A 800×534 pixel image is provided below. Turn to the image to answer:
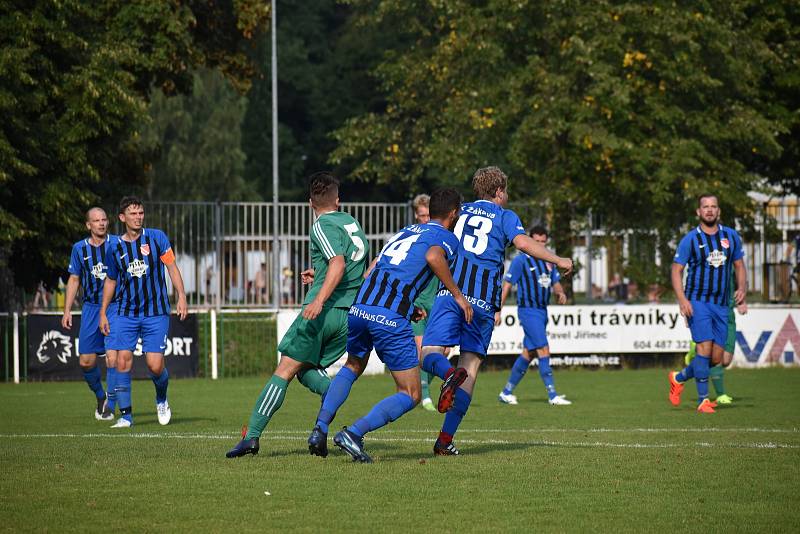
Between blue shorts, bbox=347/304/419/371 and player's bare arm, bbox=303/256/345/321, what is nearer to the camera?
blue shorts, bbox=347/304/419/371

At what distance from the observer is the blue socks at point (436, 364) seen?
10.1 m

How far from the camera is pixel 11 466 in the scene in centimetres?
972

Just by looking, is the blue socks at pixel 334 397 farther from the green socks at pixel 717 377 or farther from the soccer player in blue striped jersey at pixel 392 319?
the green socks at pixel 717 377

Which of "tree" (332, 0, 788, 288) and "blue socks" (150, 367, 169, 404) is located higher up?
"tree" (332, 0, 788, 288)

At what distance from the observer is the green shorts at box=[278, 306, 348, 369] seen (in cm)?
1002

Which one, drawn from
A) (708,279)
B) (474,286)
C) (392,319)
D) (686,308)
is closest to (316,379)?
(392,319)

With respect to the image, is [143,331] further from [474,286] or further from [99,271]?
[474,286]

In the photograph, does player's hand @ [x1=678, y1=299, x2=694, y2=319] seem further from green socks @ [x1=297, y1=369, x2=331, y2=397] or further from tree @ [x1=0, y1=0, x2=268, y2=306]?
tree @ [x1=0, y1=0, x2=268, y2=306]

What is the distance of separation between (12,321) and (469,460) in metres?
15.9

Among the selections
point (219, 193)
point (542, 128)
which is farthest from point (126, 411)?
point (219, 193)

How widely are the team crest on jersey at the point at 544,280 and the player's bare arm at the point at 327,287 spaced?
26.2 feet

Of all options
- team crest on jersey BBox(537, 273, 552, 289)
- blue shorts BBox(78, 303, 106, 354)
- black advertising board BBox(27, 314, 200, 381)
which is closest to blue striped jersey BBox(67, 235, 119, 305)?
blue shorts BBox(78, 303, 106, 354)

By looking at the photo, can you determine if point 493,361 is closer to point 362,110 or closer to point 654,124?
point 654,124

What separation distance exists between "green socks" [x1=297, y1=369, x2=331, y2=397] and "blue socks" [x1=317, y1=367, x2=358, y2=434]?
340mm
